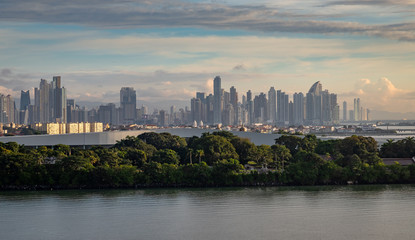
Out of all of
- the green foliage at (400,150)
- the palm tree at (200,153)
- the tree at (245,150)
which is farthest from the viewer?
the green foliage at (400,150)

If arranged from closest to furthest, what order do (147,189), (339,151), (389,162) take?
1. (147,189)
2. (389,162)
3. (339,151)

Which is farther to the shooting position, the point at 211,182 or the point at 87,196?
A: the point at 211,182

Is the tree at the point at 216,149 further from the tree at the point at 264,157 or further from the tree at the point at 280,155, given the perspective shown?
the tree at the point at 280,155

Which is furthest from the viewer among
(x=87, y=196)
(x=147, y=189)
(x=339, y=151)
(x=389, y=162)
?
(x=339, y=151)

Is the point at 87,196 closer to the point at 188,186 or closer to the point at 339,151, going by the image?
the point at 188,186

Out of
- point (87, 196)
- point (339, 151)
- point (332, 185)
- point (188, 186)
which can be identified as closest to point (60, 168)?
point (87, 196)

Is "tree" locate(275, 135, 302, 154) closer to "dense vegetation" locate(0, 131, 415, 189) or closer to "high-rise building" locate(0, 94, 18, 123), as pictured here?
"dense vegetation" locate(0, 131, 415, 189)

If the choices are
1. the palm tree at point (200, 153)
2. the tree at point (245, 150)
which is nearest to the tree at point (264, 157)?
the tree at point (245, 150)

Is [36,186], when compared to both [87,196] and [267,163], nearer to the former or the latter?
[87,196]
